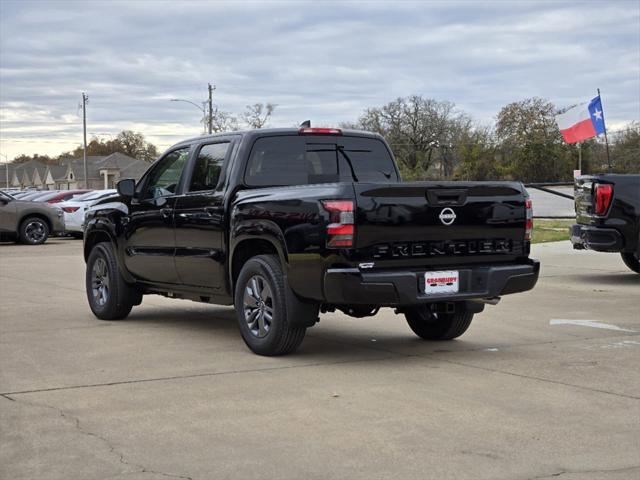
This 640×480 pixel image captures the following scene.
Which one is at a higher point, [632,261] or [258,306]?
[258,306]

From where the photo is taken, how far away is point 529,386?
715cm

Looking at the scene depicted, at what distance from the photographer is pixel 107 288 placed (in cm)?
1097

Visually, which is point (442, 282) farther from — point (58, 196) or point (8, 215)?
point (58, 196)

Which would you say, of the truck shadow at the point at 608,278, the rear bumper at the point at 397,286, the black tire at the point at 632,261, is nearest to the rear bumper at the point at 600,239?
the truck shadow at the point at 608,278

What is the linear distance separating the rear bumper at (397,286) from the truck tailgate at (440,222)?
14 cm

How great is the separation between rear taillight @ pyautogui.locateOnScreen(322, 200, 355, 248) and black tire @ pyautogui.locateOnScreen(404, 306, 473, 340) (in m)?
1.60

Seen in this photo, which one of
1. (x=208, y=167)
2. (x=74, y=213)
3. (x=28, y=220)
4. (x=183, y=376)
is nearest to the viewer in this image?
(x=183, y=376)

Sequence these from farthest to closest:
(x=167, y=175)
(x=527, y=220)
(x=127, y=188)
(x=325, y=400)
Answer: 1. (x=127, y=188)
2. (x=167, y=175)
3. (x=527, y=220)
4. (x=325, y=400)

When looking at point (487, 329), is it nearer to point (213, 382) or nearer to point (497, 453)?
point (213, 382)

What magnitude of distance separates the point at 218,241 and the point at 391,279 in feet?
6.45

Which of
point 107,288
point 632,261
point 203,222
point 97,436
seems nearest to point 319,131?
point 203,222

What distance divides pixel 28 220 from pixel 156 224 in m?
19.8

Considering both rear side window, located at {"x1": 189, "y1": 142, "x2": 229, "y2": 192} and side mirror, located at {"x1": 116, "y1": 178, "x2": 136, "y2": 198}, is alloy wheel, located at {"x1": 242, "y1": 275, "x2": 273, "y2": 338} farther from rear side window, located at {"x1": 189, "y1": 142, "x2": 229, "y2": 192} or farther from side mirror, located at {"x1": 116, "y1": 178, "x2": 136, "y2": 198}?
side mirror, located at {"x1": 116, "y1": 178, "x2": 136, "y2": 198}

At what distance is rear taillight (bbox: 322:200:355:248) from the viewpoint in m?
7.63
